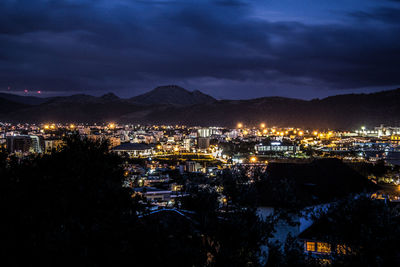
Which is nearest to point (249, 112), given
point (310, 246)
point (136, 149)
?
point (136, 149)

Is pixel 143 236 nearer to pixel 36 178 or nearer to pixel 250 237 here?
pixel 250 237

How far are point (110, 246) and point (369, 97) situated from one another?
116m

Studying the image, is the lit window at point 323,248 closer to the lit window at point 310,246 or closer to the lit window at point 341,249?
the lit window at point 310,246

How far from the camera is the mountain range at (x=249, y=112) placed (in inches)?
4116

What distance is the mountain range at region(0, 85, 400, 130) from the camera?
343ft

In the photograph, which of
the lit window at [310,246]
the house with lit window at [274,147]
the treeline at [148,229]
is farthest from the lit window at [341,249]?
the house with lit window at [274,147]

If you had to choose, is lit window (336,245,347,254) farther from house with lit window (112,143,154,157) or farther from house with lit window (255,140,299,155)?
house with lit window (112,143,154,157)

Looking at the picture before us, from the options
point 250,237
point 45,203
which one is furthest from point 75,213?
point 250,237

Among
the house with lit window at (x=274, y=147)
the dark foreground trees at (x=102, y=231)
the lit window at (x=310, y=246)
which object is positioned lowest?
the house with lit window at (x=274, y=147)

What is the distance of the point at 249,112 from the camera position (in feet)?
485

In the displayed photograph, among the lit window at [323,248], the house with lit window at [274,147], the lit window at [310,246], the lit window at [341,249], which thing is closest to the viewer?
the lit window at [341,249]

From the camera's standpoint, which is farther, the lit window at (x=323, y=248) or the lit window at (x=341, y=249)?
the lit window at (x=323, y=248)

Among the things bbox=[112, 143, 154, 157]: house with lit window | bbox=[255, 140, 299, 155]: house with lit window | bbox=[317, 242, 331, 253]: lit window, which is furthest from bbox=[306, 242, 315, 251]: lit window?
bbox=[112, 143, 154, 157]: house with lit window

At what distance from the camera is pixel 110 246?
193 inches
